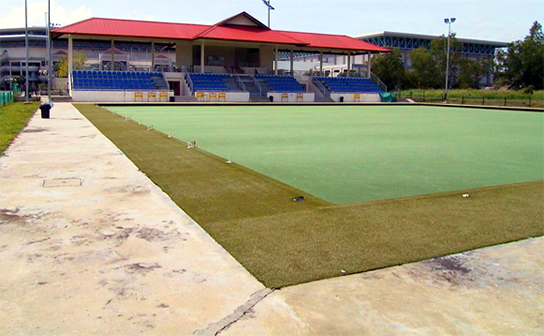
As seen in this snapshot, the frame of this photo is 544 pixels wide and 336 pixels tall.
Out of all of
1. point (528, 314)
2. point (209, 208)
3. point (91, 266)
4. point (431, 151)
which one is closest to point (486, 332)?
point (528, 314)

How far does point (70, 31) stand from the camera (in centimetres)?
5144

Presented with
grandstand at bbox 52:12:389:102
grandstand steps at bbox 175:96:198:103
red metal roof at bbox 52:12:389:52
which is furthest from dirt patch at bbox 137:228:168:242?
red metal roof at bbox 52:12:389:52

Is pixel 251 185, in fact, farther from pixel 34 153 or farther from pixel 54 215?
pixel 34 153

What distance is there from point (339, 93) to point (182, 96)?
707 inches

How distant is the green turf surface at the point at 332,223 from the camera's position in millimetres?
5258

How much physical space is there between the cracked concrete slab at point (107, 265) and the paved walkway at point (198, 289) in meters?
0.01

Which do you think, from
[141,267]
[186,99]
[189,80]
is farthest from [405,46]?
[141,267]

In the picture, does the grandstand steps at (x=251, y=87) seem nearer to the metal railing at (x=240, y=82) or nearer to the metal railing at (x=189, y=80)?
the metal railing at (x=240, y=82)

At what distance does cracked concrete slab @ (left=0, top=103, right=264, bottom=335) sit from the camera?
12.9ft

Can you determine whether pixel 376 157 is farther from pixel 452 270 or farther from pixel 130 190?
pixel 452 270

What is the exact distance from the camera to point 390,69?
7981cm

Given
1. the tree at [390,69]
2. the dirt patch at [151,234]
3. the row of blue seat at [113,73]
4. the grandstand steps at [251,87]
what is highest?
the tree at [390,69]

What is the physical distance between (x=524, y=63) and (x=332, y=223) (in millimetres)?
83717

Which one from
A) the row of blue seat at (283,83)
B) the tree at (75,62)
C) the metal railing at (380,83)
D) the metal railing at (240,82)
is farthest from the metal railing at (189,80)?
the tree at (75,62)
